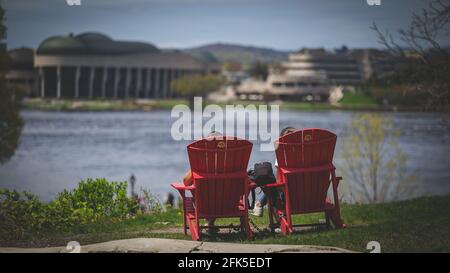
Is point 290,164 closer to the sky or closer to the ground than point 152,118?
closer to the sky

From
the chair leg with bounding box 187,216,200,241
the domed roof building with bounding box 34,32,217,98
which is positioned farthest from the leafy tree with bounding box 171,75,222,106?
the chair leg with bounding box 187,216,200,241

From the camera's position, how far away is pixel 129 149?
81.8m

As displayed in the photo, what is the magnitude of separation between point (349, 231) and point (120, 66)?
11251 cm

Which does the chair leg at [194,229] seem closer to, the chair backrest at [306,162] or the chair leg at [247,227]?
the chair leg at [247,227]

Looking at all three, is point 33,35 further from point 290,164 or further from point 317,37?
point 290,164

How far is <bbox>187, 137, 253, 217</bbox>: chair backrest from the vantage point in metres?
8.43

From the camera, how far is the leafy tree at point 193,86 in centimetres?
13275

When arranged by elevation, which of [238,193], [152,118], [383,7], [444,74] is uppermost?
[383,7]

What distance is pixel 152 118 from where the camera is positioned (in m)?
117

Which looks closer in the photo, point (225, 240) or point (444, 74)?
point (225, 240)

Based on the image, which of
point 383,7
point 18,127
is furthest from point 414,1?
point 18,127

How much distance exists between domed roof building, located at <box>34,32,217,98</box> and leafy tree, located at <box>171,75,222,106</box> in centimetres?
323

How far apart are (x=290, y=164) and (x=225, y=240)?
1199 mm

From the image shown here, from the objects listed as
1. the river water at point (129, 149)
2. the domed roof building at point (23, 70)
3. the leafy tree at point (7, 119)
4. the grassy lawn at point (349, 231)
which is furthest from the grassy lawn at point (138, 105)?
the grassy lawn at point (349, 231)
